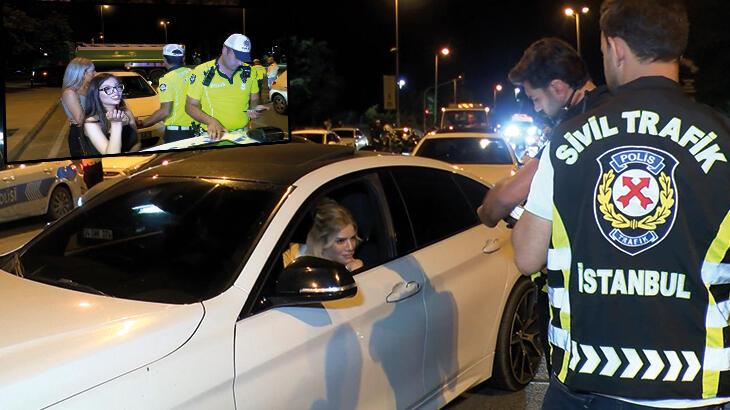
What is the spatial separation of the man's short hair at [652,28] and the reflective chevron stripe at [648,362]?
77 centimetres

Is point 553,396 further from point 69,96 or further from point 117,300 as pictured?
point 69,96

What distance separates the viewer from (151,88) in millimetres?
6539

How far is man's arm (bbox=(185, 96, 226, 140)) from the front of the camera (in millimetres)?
6723

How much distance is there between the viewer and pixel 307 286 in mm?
2613

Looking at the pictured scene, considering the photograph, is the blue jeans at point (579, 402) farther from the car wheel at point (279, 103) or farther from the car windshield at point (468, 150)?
the car windshield at point (468, 150)

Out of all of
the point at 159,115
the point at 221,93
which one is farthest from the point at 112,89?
the point at 221,93

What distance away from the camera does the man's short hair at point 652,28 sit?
73.5 inches

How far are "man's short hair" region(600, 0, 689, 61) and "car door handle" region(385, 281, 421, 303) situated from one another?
1.62 m

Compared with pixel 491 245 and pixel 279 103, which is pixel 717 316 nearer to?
pixel 491 245

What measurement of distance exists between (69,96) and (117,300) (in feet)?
13.1

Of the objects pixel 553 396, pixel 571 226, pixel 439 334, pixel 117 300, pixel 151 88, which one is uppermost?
pixel 151 88

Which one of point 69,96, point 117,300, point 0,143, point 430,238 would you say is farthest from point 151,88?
point 117,300

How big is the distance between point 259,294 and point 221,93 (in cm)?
455

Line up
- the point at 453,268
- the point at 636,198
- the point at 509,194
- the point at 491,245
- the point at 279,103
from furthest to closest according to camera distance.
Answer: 1. the point at 279,103
2. the point at 491,245
3. the point at 453,268
4. the point at 509,194
5. the point at 636,198
